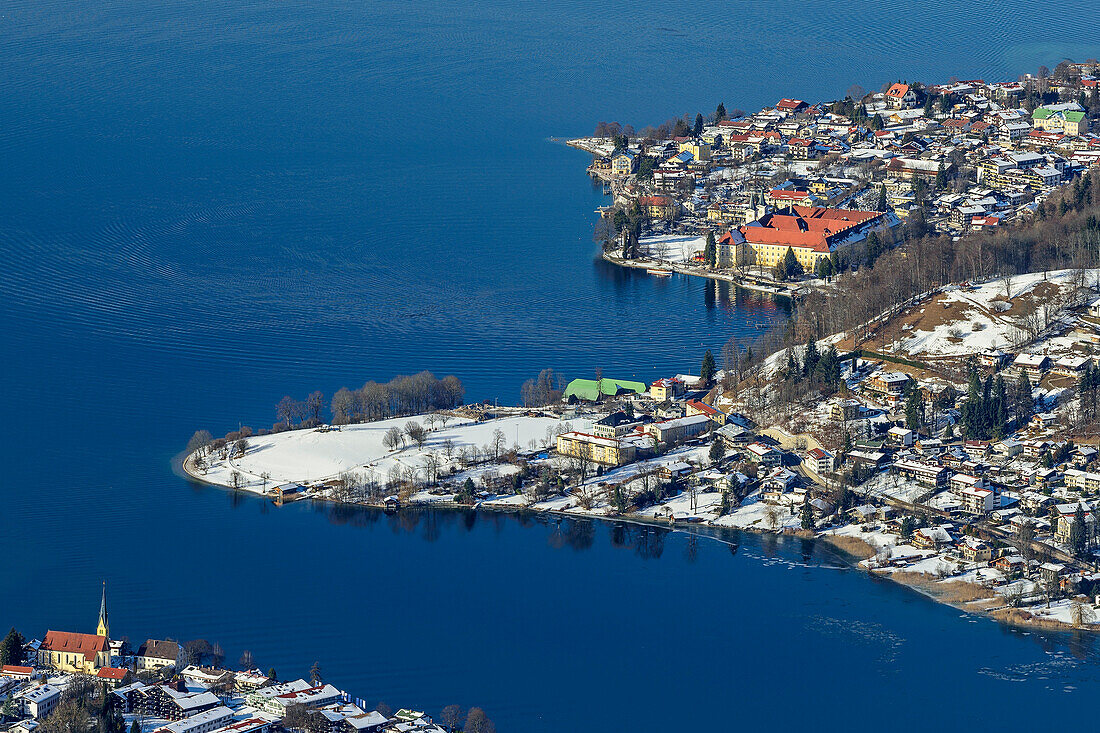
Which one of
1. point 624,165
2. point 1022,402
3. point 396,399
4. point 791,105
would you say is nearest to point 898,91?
point 791,105

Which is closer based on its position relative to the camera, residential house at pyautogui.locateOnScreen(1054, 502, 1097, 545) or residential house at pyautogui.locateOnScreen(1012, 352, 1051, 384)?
residential house at pyautogui.locateOnScreen(1054, 502, 1097, 545)

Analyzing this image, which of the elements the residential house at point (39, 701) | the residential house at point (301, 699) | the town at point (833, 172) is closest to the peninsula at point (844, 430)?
the town at point (833, 172)

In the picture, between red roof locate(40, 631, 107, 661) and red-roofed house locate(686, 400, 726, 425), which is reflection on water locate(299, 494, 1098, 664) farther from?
red roof locate(40, 631, 107, 661)

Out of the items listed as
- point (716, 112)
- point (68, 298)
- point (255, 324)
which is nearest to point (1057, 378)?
point (255, 324)

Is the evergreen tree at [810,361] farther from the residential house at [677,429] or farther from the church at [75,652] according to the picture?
the church at [75,652]

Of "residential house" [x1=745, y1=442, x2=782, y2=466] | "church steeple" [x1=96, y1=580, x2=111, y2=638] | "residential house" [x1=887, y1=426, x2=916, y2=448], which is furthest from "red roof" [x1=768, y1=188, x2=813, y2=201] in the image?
"church steeple" [x1=96, y1=580, x2=111, y2=638]

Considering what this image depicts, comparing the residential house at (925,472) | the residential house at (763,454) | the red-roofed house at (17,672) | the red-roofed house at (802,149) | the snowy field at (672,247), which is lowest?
the red-roofed house at (17,672)

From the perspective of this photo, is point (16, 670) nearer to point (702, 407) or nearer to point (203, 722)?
point (203, 722)
